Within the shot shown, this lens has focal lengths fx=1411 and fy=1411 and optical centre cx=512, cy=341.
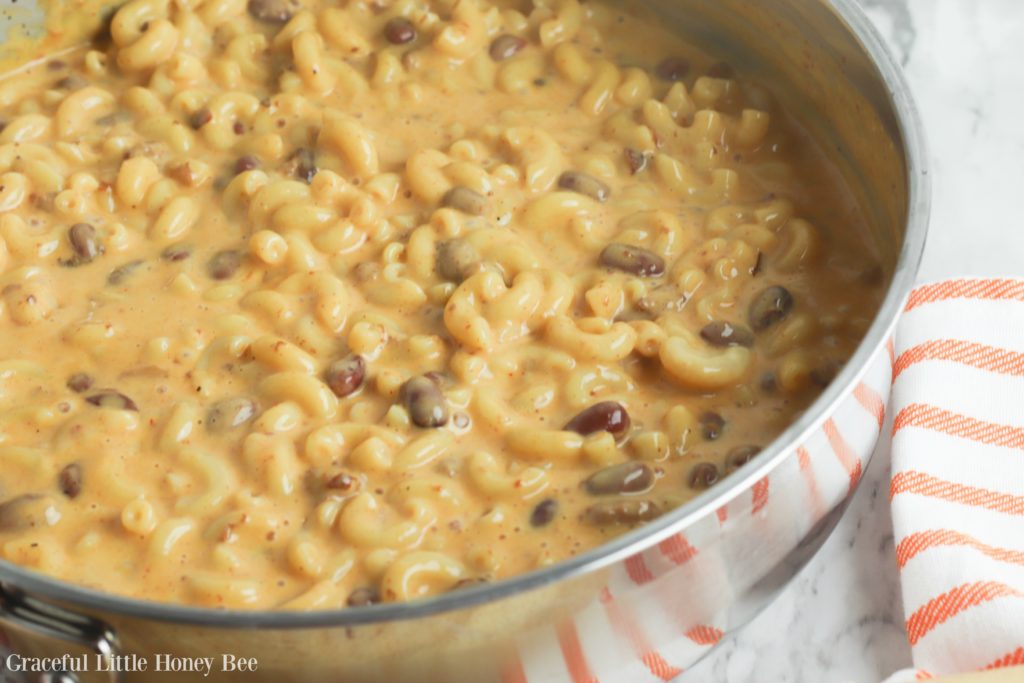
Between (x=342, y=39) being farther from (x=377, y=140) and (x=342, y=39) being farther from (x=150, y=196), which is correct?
(x=150, y=196)

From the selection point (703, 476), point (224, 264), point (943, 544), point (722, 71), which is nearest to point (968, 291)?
point (943, 544)

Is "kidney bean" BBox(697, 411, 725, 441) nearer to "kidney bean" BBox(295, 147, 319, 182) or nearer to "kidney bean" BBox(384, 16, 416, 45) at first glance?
"kidney bean" BBox(295, 147, 319, 182)

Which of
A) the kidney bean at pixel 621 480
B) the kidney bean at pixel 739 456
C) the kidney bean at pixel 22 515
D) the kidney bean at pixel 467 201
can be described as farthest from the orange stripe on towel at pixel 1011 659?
the kidney bean at pixel 22 515

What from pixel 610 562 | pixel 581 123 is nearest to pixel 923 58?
pixel 581 123

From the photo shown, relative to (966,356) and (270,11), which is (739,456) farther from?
(270,11)

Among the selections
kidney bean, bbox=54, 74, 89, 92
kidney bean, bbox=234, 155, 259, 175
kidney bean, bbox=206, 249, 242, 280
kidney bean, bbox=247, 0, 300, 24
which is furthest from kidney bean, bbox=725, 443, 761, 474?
kidney bean, bbox=54, 74, 89, 92

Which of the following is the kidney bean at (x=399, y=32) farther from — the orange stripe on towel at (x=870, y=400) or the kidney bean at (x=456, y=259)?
the orange stripe on towel at (x=870, y=400)
